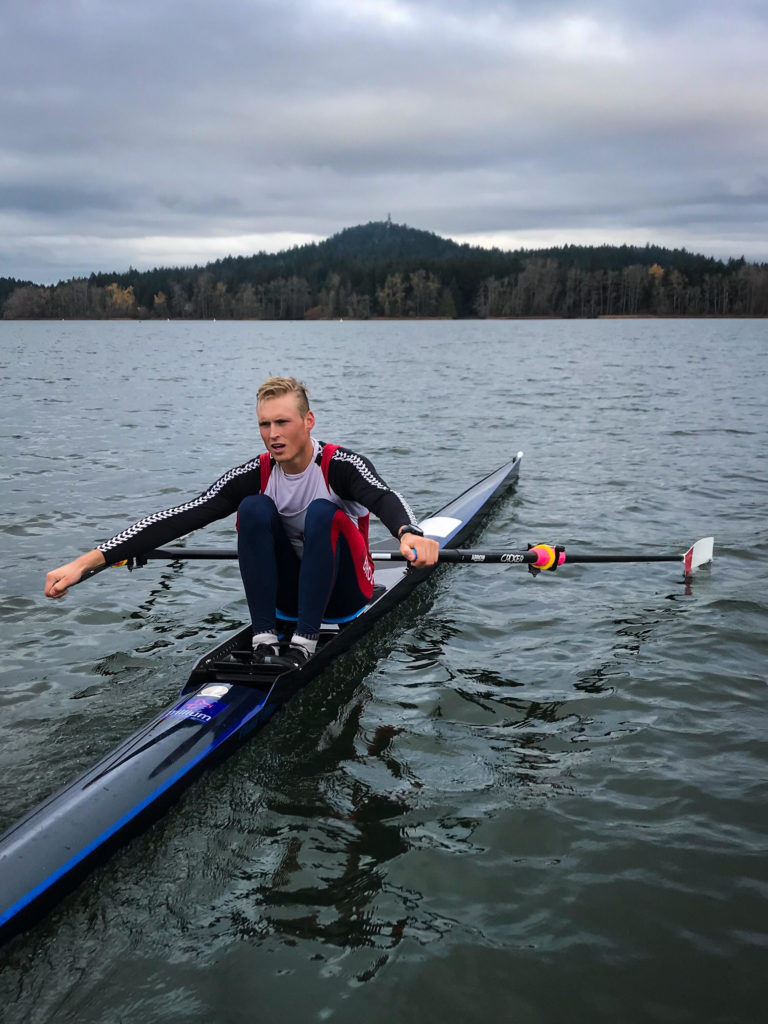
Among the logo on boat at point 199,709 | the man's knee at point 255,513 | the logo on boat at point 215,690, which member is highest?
the man's knee at point 255,513

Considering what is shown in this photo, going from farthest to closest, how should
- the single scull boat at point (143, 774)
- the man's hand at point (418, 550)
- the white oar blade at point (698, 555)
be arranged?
1. the white oar blade at point (698, 555)
2. the man's hand at point (418, 550)
3. the single scull boat at point (143, 774)

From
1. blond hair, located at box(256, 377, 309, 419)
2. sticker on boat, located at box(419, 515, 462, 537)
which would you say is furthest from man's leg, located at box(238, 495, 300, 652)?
sticker on boat, located at box(419, 515, 462, 537)

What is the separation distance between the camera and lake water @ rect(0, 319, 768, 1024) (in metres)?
3.05

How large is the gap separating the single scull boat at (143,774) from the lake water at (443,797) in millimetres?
138

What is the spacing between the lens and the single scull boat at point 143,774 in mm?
3189

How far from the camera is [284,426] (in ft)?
15.9

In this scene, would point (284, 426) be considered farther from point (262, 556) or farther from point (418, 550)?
point (418, 550)

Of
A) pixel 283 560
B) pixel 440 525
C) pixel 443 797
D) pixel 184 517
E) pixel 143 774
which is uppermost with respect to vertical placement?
pixel 184 517

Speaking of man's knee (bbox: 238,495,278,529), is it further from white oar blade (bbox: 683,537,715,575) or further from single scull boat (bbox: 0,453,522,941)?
white oar blade (bbox: 683,537,715,575)

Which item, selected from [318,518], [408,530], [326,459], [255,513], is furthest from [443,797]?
[326,459]

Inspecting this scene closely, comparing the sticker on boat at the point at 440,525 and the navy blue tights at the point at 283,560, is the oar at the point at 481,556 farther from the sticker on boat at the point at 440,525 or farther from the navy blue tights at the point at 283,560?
the sticker on boat at the point at 440,525

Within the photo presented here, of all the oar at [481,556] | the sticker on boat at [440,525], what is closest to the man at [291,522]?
the oar at [481,556]

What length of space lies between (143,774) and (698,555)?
18.9 ft

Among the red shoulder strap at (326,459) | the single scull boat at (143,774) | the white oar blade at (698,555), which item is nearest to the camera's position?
the single scull boat at (143,774)
